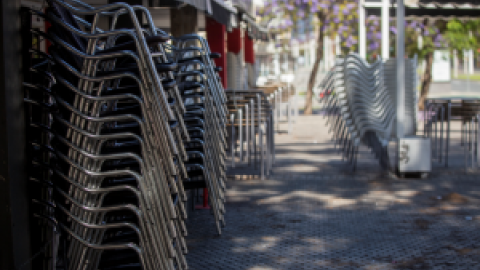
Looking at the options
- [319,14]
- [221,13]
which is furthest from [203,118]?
[319,14]

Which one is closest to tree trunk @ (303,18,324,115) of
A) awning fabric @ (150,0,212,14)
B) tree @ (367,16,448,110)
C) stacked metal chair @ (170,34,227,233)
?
tree @ (367,16,448,110)

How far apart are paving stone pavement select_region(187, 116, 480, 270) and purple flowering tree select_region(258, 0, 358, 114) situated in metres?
10.8

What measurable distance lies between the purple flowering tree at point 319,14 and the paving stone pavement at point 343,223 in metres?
10.8

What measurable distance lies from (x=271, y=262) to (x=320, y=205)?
2.10 metres

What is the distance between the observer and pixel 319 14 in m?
19.3

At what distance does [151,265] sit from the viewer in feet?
10.9

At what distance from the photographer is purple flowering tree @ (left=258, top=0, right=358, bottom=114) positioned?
1909cm

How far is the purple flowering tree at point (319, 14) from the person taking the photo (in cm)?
1909

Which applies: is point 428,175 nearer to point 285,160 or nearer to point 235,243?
point 285,160

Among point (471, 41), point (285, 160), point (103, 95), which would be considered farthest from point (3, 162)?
point (471, 41)

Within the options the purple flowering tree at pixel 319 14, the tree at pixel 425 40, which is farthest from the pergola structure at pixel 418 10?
the tree at pixel 425 40

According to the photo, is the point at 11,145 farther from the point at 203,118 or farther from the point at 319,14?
the point at 319,14

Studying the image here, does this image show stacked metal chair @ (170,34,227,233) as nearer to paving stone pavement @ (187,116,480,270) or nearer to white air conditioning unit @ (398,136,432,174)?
paving stone pavement @ (187,116,480,270)

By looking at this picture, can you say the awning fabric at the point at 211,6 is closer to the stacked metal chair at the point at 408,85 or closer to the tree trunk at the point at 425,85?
the stacked metal chair at the point at 408,85
